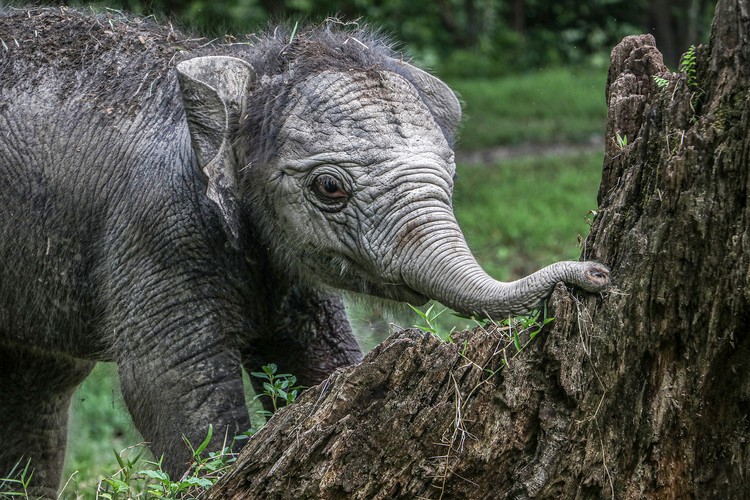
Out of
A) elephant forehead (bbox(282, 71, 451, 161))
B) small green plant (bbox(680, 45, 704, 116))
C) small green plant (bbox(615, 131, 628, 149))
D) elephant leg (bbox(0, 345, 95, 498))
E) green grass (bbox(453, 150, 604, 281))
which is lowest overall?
green grass (bbox(453, 150, 604, 281))

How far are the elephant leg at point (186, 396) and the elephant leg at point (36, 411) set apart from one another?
1.35 metres

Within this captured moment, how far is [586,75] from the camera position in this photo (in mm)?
18250

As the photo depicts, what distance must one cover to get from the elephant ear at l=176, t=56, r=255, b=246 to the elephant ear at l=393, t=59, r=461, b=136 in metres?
0.78

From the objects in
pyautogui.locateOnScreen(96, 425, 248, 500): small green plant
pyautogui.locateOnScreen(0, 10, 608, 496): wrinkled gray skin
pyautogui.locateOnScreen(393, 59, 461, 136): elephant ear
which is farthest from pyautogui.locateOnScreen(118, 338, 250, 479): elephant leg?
pyautogui.locateOnScreen(393, 59, 461, 136): elephant ear

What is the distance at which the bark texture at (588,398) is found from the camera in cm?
355

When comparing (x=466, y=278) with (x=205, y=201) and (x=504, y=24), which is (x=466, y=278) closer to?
(x=205, y=201)

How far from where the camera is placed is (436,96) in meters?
5.23

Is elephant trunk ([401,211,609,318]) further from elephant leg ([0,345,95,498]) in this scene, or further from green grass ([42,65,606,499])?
elephant leg ([0,345,95,498])

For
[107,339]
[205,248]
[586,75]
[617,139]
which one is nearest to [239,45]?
[205,248]

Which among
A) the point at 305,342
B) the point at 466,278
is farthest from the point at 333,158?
the point at 305,342

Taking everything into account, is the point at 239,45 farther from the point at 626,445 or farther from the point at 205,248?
the point at 626,445

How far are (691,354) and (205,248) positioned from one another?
219 cm

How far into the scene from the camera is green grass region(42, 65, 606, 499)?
662cm

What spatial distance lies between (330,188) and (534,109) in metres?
12.9
